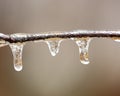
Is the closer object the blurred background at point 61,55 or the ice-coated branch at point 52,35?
the ice-coated branch at point 52,35

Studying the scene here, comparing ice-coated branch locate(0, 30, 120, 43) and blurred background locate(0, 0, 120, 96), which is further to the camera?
blurred background locate(0, 0, 120, 96)

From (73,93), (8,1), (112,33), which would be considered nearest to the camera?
(112,33)

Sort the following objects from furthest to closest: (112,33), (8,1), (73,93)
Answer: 1. (8,1)
2. (73,93)
3. (112,33)

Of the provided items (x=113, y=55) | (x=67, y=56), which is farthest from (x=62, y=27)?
(x=113, y=55)

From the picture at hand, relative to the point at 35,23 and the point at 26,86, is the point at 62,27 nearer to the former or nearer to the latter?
the point at 35,23

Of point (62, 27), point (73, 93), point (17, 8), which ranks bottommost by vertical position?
point (73, 93)

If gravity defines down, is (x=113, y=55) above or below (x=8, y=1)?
below

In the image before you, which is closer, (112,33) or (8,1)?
(112,33)

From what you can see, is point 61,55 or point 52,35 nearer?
point 52,35
